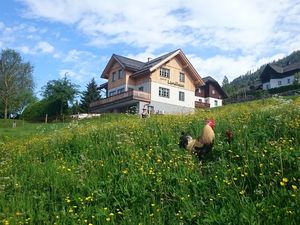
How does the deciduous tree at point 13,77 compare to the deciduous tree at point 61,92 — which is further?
the deciduous tree at point 13,77

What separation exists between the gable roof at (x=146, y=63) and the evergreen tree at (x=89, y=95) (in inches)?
222

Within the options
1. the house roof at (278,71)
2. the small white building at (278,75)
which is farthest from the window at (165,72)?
the small white building at (278,75)

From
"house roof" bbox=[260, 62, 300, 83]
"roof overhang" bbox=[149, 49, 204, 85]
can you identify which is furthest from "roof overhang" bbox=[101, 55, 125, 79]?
"house roof" bbox=[260, 62, 300, 83]

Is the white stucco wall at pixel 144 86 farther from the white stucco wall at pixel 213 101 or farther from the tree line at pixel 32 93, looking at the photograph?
the white stucco wall at pixel 213 101

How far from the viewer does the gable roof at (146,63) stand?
6131 centimetres

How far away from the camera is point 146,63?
6869cm

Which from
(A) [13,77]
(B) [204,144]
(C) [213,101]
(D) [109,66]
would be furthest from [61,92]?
(B) [204,144]

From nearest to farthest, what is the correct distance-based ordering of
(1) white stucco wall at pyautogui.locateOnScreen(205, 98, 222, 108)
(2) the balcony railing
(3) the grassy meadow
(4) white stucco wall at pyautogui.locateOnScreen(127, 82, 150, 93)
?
(3) the grassy meadow, (2) the balcony railing, (4) white stucco wall at pyautogui.locateOnScreen(127, 82, 150, 93), (1) white stucco wall at pyautogui.locateOnScreen(205, 98, 222, 108)

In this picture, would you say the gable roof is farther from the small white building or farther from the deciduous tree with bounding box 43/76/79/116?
the small white building

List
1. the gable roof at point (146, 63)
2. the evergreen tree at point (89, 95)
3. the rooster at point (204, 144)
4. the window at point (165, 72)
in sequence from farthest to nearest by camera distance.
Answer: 1. the evergreen tree at point (89, 95)
2. the window at point (165, 72)
3. the gable roof at point (146, 63)
4. the rooster at point (204, 144)

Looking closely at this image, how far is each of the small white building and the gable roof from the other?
150ft

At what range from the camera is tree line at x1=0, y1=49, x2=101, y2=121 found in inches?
2525

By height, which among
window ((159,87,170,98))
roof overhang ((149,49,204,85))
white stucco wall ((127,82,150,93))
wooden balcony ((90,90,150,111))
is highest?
roof overhang ((149,49,204,85))

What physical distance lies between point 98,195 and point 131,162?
5.59 ft
